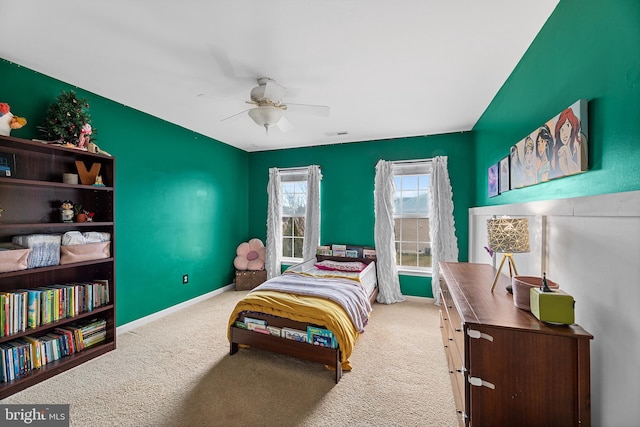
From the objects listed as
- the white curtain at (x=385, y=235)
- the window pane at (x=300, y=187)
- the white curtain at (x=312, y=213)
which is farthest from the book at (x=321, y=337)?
the window pane at (x=300, y=187)

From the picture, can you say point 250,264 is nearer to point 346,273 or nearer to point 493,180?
point 346,273

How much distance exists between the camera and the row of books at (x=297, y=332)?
2.08 meters

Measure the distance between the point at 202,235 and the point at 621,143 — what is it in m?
4.27

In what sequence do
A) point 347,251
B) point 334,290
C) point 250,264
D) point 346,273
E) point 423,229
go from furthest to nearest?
1. point 250,264
2. point 347,251
3. point 423,229
4. point 346,273
5. point 334,290

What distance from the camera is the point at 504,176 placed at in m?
2.25

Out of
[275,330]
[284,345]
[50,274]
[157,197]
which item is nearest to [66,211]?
[50,274]

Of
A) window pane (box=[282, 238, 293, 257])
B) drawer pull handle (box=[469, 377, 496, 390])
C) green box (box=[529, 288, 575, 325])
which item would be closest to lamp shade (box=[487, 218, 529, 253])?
green box (box=[529, 288, 575, 325])

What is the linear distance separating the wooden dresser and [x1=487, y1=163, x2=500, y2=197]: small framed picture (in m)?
1.66

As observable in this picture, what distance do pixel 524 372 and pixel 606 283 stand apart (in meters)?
0.50

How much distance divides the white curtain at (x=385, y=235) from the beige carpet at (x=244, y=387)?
41.6 inches

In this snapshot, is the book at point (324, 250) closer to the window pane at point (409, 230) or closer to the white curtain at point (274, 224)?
the white curtain at point (274, 224)

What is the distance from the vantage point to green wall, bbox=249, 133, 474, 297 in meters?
3.66

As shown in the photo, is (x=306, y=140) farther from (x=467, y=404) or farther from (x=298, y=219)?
(x=467, y=404)

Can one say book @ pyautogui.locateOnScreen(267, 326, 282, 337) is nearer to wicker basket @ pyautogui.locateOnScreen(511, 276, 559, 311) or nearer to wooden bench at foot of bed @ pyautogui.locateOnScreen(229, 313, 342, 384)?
wooden bench at foot of bed @ pyautogui.locateOnScreen(229, 313, 342, 384)
